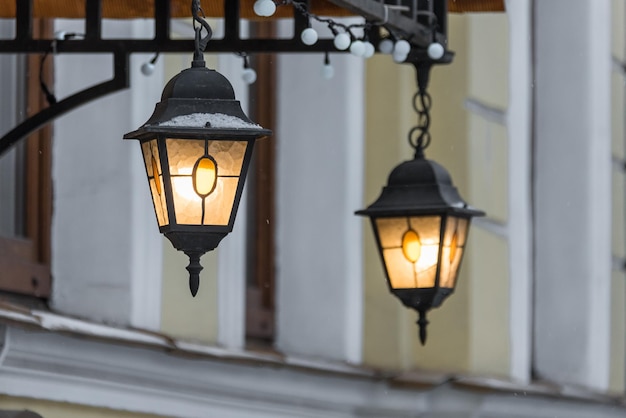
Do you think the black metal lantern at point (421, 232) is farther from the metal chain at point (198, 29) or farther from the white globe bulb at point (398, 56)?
the metal chain at point (198, 29)

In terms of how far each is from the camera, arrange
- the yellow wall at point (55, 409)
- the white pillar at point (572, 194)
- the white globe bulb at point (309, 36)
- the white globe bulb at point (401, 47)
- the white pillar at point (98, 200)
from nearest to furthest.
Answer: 1. the white globe bulb at point (309, 36)
2. the white globe bulb at point (401, 47)
3. the yellow wall at point (55, 409)
4. the white pillar at point (98, 200)
5. the white pillar at point (572, 194)

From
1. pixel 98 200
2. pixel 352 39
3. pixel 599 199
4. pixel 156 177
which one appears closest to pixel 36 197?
pixel 98 200

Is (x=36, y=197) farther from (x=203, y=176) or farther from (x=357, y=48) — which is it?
(x=203, y=176)

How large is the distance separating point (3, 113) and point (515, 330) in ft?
11.1

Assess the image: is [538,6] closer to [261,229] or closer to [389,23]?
[261,229]

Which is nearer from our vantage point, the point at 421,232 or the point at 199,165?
the point at 199,165

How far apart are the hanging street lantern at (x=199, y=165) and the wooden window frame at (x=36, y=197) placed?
2122 mm

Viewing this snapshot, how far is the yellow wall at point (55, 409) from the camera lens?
23.2 ft

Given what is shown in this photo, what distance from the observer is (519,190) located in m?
10.5

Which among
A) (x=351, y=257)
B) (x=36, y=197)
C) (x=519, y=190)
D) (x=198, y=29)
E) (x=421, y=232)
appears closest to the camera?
(x=198, y=29)

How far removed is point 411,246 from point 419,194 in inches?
7.0

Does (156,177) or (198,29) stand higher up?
(198,29)

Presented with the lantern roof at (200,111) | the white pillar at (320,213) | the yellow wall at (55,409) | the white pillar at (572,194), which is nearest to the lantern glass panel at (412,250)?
the yellow wall at (55,409)

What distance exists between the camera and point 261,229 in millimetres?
9625
